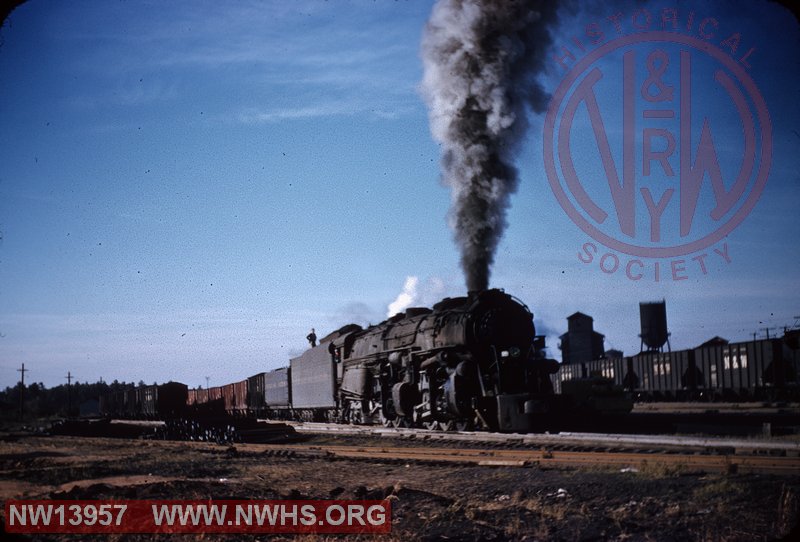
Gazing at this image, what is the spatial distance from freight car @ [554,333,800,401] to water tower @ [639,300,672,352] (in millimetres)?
12176

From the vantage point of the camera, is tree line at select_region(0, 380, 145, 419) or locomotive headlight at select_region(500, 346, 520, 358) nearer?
locomotive headlight at select_region(500, 346, 520, 358)

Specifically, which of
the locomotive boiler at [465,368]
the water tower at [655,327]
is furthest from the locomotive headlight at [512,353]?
the water tower at [655,327]

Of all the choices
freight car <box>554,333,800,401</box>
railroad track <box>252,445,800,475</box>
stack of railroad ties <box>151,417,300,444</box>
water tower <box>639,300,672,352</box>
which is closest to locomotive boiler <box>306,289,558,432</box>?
railroad track <box>252,445,800,475</box>

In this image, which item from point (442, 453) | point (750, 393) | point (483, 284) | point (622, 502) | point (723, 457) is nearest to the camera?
point (622, 502)

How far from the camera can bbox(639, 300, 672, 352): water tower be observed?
52.0 metres

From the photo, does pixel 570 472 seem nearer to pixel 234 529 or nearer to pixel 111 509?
pixel 234 529

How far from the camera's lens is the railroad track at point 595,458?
8625mm

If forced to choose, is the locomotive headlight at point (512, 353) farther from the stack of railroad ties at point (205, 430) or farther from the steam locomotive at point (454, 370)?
the stack of railroad ties at point (205, 430)

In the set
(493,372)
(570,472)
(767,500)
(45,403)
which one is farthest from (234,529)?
(45,403)

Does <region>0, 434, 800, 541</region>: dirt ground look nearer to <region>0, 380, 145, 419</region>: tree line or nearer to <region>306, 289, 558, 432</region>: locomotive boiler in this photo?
<region>306, 289, 558, 432</region>: locomotive boiler

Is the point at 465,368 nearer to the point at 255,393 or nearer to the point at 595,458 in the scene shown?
the point at 595,458

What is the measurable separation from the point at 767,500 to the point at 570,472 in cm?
302

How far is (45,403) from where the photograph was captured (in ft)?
334

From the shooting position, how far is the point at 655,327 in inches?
2052
